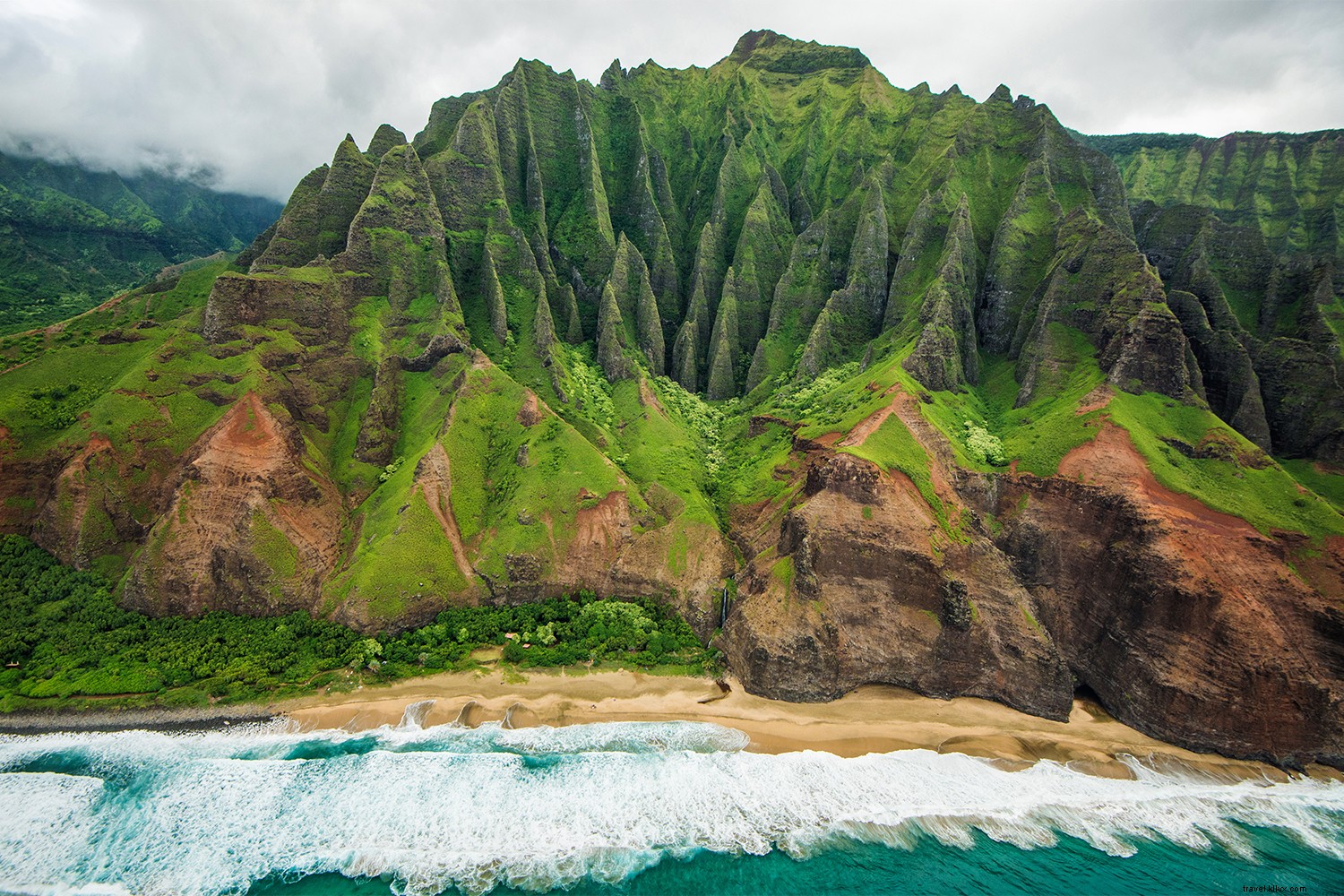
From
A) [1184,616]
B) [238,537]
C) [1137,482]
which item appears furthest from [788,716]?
[238,537]

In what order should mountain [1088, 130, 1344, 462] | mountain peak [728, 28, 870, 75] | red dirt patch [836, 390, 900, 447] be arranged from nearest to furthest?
red dirt patch [836, 390, 900, 447] < mountain [1088, 130, 1344, 462] < mountain peak [728, 28, 870, 75]

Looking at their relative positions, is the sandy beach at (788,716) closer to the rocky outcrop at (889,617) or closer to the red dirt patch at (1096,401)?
the rocky outcrop at (889,617)

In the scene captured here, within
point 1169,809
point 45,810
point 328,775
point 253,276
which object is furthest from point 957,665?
point 253,276

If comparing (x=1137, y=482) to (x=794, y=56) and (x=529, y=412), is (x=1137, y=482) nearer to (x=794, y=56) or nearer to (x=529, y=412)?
(x=529, y=412)

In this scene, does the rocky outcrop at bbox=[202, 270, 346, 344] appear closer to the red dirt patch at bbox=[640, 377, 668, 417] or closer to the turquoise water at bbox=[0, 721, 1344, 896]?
the red dirt patch at bbox=[640, 377, 668, 417]

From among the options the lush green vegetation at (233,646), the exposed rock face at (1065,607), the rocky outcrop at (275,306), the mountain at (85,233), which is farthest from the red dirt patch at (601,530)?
the mountain at (85,233)

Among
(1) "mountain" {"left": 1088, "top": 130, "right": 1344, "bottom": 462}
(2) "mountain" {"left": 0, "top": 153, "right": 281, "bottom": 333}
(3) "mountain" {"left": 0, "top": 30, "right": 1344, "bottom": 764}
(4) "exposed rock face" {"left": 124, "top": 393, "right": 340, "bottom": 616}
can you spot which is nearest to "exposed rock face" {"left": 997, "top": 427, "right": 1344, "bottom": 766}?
(3) "mountain" {"left": 0, "top": 30, "right": 1344, "bottom": 764}
